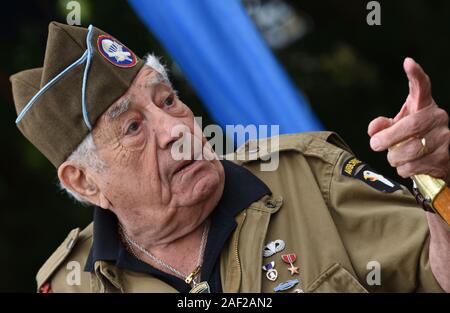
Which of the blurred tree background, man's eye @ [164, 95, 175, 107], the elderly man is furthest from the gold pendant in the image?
the blurred tree background

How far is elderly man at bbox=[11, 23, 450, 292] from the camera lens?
2.44 m

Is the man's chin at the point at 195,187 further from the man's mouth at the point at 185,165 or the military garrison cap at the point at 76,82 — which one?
the military garrison cap at the point at 76,82

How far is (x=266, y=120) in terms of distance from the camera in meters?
3.21

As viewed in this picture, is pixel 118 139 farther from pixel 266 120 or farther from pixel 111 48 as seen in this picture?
pixel 266 120

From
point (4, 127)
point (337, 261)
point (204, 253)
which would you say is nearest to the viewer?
point (337, 261)

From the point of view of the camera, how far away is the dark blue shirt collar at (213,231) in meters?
2.55

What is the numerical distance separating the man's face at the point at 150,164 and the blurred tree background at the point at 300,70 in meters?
1.38

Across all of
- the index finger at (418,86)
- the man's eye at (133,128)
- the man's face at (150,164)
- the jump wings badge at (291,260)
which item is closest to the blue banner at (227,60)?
the man's face at (150,164)

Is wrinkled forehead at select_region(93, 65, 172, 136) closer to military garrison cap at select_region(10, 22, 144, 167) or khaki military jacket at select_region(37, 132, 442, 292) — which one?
military garrison cap at select_region(10, 22, 144, 167)

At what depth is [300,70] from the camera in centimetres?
478

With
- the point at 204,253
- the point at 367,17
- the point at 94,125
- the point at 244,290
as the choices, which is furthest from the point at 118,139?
the point at 367,17

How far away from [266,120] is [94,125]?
90 centimetres

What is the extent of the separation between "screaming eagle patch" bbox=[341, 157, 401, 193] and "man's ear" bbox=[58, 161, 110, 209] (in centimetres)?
79

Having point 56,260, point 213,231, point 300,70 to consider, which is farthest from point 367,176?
point 300,70
